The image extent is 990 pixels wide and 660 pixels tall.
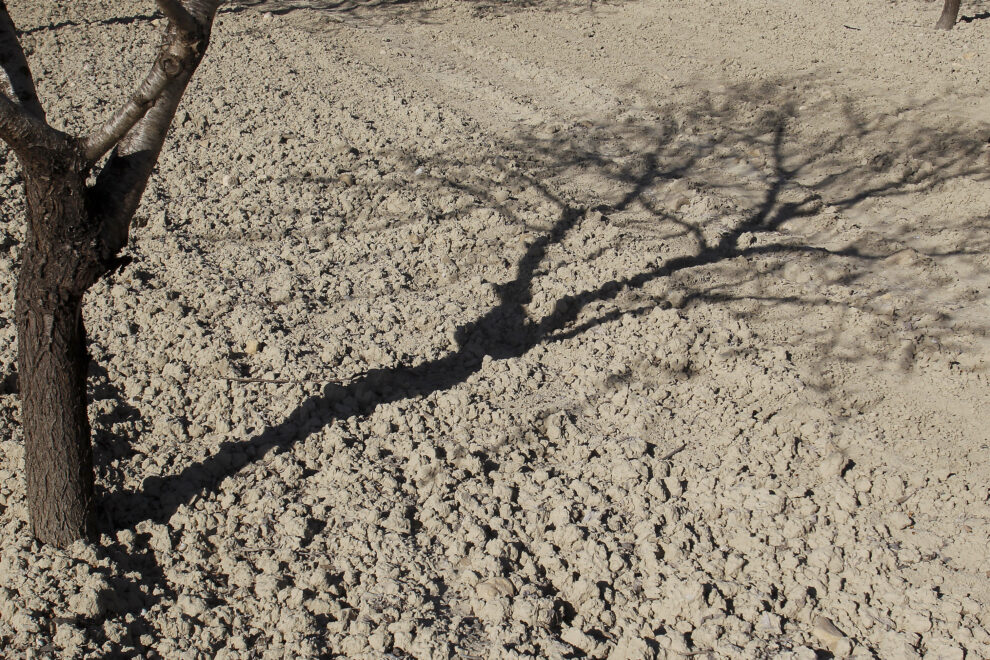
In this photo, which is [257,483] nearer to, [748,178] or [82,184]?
[82,184]

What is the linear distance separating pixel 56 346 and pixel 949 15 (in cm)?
923

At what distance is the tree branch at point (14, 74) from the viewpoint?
264 cm

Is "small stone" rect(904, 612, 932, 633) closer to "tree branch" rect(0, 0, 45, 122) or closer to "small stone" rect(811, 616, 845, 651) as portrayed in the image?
A: "small stone" rect(811, 616, 845, 651)

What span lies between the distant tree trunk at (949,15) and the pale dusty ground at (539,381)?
1.25 meters

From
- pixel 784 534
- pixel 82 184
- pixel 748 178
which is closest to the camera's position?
pixel 82 184

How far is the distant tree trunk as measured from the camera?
28.0 ft

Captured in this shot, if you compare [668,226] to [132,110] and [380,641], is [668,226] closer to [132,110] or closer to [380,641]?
[380,641]

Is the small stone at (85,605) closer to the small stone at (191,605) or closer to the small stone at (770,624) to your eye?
the small stone at (191,605)

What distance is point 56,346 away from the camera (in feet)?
9.17

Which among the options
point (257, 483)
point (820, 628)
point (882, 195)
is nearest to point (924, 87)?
point (882, 195)

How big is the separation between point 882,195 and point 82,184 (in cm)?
522

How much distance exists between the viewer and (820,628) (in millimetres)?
2938

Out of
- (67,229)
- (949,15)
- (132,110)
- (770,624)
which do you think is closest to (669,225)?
(770,624)

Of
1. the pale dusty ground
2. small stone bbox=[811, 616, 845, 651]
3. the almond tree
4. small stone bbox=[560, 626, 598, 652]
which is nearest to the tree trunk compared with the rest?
the almond tree
